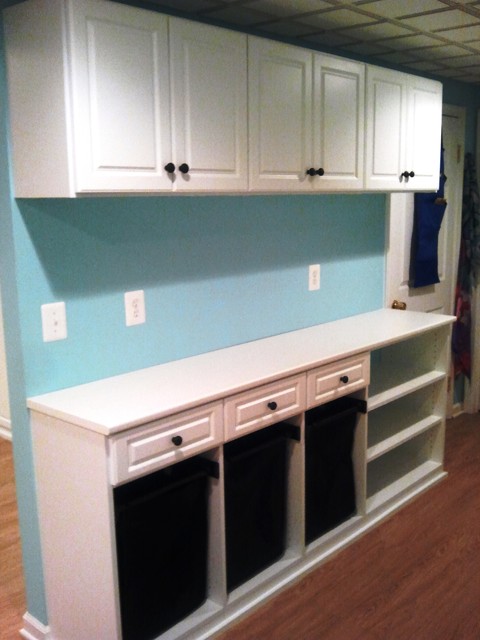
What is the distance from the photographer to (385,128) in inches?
121

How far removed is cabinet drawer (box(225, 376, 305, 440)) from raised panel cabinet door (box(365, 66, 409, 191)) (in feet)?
3.52

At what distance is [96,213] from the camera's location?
234 cm

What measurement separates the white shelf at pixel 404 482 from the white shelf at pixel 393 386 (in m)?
0.48

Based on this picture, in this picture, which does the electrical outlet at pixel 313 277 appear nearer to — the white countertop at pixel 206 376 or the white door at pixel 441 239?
the white countertop at pixel 206 376

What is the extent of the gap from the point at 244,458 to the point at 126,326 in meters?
0.66

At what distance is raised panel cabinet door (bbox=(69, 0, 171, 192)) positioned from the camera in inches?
74.9

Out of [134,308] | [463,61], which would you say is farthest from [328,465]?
[463,61]

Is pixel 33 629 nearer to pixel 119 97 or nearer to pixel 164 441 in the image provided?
pixel 164 441

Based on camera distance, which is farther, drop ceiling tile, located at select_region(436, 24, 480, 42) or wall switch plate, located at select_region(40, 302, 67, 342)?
drop ceiling tile, located at select_region(436, 24, 480, 42)

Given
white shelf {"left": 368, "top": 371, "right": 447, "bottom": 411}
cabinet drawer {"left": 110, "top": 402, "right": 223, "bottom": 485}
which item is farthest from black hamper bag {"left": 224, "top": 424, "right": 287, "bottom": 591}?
white shelf {"left": 368, "top": 371, "right": 447, "bottom": 411}

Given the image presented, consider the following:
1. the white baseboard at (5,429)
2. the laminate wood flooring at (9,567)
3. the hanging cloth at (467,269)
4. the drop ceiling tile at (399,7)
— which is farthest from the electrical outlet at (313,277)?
the white baseboard at (5,429)

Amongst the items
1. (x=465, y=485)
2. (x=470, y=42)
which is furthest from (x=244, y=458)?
(x=470, y=42)

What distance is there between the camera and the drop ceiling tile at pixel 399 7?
98.0 inches

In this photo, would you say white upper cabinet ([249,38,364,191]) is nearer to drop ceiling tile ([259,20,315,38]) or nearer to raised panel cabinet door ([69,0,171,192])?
drop ceiling tile ([259,20,315,38])
